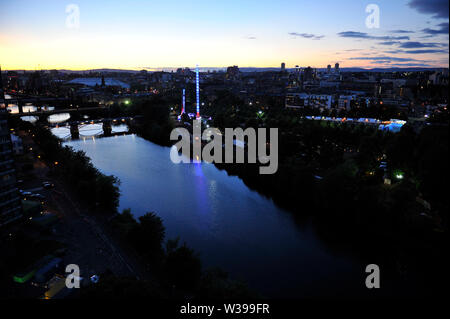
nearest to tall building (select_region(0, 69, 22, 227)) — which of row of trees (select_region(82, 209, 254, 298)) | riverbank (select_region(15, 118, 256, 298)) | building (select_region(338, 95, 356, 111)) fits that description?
riverbank (select_region(15, 118, 256, 298))

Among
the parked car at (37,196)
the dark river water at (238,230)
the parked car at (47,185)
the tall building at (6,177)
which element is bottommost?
the dark river water at (238,230)

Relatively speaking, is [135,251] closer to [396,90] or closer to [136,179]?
[136,179]

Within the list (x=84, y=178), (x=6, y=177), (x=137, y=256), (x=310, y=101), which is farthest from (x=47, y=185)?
(x=310, y=101)

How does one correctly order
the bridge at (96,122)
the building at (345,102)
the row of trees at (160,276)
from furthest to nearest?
the building at (345,102) < the bridge at (96,122) < the row of trees at (160,276)

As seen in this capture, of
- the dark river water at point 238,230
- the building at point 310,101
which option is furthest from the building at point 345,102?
the dark river water at point 238,230

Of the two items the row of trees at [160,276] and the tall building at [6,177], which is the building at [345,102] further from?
the tall building at [6,177]
